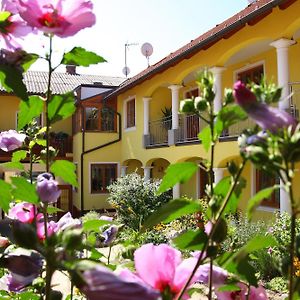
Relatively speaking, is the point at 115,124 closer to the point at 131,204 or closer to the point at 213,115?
the point at 131,204

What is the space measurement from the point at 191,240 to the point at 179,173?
0.12m

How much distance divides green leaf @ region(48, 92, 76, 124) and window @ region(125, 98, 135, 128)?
15761 millimetres

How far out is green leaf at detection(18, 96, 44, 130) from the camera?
883mm

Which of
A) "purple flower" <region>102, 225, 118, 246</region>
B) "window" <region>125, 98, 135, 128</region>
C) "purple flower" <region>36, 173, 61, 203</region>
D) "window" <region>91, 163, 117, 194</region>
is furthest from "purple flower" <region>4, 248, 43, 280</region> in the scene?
"window" <region>91, 163, 117, 194</region>

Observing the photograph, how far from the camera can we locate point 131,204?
1245cm

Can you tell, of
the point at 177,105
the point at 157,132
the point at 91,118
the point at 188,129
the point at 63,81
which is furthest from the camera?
the point at 63,81

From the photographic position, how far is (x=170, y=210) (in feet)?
2.31

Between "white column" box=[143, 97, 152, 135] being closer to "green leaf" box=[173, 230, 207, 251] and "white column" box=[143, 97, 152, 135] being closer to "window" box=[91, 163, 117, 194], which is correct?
"window" box=[91, 163, 117, 194]

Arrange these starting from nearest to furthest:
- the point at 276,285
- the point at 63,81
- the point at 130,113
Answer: the point at 276,285 → the point at 130,113 → the point at 63,81

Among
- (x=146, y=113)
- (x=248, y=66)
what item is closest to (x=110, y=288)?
(x=248, y=66)

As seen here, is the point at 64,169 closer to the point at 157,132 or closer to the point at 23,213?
the point at 23,213

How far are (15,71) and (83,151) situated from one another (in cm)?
1622

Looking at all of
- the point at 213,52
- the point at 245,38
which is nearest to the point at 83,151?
the point at 213,52

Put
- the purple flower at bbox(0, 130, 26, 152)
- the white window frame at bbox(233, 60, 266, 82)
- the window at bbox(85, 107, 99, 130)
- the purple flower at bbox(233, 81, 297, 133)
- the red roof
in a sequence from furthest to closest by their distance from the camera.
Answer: the window at bbox(85, 107, 99, 130)
the white window frame at bbox(233, 60, 266, 82)
the red roof
the purple flower at bbox(0, 130, 26, 152)
the purple flower at bbox(233, 81, 297, 133)
